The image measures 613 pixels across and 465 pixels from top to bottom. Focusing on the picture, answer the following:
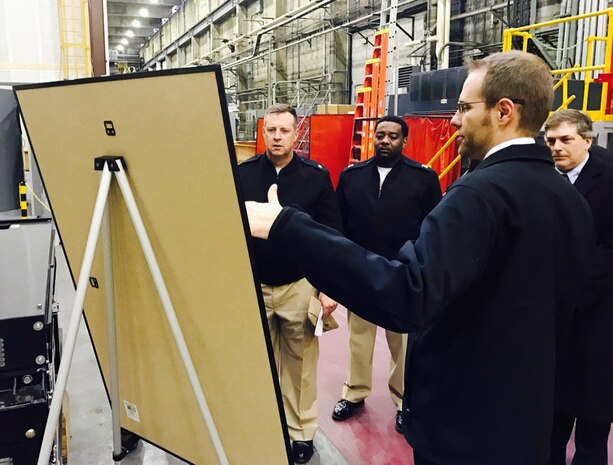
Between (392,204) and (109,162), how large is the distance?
1.81 metres

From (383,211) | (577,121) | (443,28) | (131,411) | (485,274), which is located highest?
(443,28)

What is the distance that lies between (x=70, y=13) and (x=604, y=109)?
584 centimetres

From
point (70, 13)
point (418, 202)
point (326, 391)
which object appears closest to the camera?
point (418, 202)

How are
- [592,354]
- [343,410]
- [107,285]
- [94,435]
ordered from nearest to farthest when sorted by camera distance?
[107,285]
[592,354]
[94,435]
[343,410]

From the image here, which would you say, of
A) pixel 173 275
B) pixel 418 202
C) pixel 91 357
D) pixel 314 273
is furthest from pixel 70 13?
pixel 314 273

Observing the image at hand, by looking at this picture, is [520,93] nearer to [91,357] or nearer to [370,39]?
[91,357]

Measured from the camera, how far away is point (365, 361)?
115 inches

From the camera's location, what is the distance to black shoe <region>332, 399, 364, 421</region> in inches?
113

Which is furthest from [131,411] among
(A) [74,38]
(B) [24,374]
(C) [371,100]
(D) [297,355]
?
(C) [371,100]

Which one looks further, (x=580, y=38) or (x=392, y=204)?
(x=580, y=38)

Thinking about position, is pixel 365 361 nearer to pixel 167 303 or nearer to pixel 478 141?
pixel 167 303

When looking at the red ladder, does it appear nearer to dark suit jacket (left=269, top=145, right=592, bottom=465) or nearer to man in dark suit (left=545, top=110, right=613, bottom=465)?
man in dark suit (left=545, top=110, right=613, bottom=465)

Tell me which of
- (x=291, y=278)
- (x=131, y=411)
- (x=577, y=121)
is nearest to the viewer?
(x=131, y=411)

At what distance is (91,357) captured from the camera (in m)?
3.68
